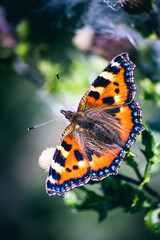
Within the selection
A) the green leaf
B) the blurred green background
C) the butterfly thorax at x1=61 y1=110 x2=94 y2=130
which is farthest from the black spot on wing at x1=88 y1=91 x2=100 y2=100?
the green leaf

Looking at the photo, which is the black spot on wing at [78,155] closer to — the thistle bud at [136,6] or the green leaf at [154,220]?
the green leaf at [154,220]

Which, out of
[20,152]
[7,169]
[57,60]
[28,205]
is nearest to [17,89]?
[20,152]

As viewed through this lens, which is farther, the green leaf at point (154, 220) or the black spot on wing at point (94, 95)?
the black spot on wing at point (94, 95)

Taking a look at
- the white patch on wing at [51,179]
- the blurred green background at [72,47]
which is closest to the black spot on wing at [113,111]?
the blurred green background at [72,47]

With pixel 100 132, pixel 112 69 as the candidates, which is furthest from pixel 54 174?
pixel 112 69

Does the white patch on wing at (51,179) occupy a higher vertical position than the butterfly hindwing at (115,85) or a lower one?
lower

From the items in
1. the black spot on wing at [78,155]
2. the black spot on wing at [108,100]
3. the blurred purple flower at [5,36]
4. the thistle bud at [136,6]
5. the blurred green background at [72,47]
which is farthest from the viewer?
the blurred purple flower at [5,36]

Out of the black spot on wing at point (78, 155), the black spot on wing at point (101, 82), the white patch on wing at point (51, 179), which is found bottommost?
the white patch on wing at point (51, 179)

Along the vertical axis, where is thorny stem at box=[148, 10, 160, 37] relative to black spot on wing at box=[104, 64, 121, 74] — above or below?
above

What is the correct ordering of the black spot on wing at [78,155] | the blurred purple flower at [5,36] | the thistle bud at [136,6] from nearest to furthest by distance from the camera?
the thistle bud at [136,6], the black spot on wing at [78,155], the blurred purple flower at [5,36]

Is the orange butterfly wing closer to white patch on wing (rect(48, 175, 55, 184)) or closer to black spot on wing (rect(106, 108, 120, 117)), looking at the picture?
black spot on wing (rect(106, 108, 120, 117))
